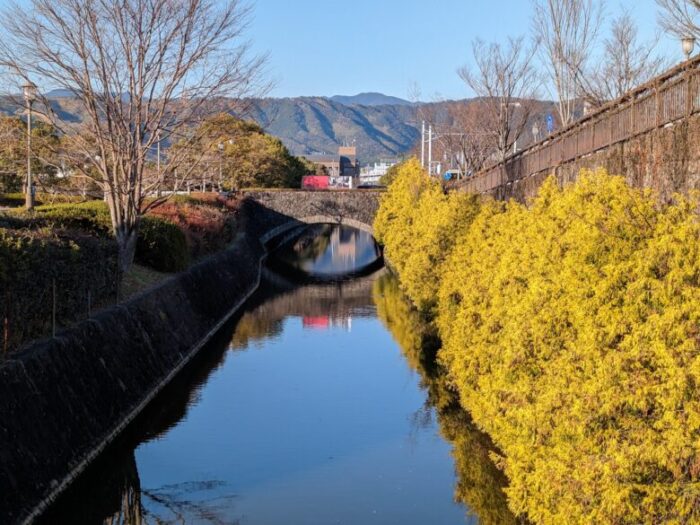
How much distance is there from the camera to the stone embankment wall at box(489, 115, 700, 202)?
14.7 m

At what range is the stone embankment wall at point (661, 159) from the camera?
48.3 feet

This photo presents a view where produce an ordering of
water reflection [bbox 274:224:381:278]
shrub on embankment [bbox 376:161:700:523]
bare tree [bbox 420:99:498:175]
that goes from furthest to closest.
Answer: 1. water reflection [bbox 274:224:381:278]
2. bare tree [bbox 420:99:498:175]
3. shrub on embankment [bbox 376:161:700:523]

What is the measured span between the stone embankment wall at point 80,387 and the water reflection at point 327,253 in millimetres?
36445

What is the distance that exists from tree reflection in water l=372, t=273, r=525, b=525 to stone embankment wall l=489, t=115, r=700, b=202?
5.95m

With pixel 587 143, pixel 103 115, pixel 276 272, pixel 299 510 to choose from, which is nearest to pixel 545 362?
pixel 299 510

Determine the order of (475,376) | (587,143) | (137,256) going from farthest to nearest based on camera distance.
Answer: (137,256) → (587,143) → (475,376)

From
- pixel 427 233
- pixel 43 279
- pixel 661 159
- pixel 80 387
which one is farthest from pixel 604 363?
pixel 427 233

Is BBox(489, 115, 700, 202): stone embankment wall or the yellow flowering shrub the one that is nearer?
BBox(489, 115, 700, 202): stone embankment wall

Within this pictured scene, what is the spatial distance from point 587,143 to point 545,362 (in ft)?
34.6

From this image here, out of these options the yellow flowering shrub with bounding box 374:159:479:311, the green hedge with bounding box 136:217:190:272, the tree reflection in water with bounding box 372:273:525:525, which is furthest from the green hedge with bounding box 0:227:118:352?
the yellow flowering shrub with bounding box 374:159:479:311

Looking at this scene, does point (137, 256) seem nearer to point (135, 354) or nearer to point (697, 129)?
point (135, 354)

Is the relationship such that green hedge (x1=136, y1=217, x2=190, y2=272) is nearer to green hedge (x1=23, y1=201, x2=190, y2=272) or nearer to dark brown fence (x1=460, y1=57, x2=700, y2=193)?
green hedge (x1=23, y1=201, x2=190, y2=272)

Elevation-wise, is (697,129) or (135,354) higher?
(697,129)

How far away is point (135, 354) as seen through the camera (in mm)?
23688
